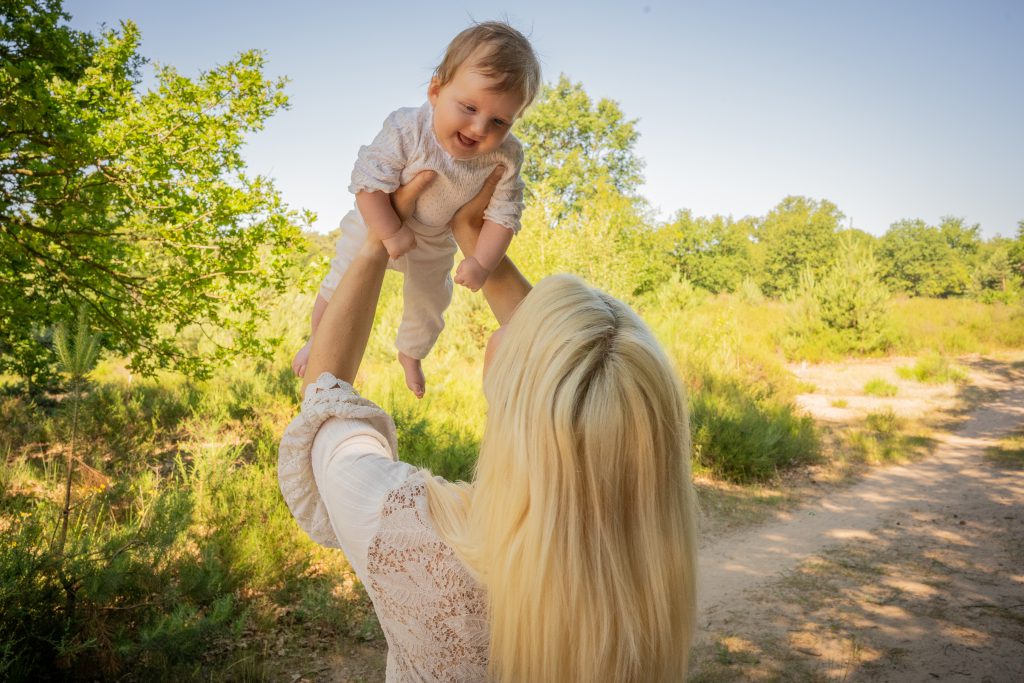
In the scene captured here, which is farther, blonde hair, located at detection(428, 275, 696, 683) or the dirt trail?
the dirt trail

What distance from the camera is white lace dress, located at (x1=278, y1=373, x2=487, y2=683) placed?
46.6 inches

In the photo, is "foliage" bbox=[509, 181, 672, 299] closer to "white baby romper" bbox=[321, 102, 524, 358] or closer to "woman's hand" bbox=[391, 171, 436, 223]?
"white baby romper" bbox=[321, 102, 524, 358]

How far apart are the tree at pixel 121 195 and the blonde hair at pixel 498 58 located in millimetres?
2700

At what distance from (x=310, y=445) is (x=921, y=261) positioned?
50.8m

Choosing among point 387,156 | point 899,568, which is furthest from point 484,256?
point 899,568

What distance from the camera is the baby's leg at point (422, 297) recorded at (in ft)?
8.18

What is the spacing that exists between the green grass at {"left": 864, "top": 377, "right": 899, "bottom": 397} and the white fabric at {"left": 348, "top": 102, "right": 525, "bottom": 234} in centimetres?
1162

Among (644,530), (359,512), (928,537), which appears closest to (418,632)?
(359,512)

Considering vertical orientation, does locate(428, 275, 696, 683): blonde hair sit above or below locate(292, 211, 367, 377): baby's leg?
below

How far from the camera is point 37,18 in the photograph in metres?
4.07

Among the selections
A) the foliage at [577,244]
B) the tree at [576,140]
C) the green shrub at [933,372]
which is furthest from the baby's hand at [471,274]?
the tree at [576,140]

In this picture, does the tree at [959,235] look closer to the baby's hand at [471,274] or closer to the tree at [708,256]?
the tree at [708,256]

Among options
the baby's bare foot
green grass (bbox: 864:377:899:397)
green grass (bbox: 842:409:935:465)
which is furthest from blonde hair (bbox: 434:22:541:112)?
green grass (bbox: 864:377:899:397)

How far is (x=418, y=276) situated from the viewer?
2566 millimetres
